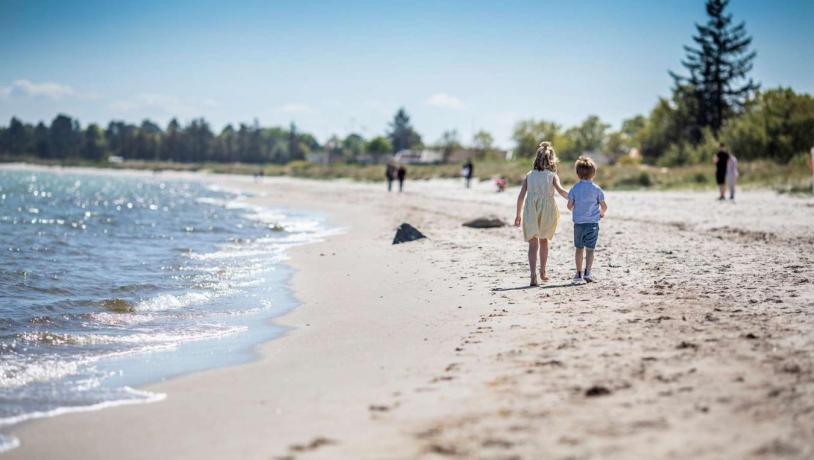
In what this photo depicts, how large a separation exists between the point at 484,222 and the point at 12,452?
14270mm

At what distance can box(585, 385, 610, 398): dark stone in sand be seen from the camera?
4330mm

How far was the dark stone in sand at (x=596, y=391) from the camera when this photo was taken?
14.2 feet

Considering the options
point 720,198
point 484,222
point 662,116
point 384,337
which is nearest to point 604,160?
point 662,116

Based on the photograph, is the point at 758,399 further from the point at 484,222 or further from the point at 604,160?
the point at 604,160

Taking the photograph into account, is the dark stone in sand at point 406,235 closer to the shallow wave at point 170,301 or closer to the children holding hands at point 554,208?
the shallow wave at point 170,301

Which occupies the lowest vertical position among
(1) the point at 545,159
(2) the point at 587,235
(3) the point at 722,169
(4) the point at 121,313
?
(4) the point at 121,313

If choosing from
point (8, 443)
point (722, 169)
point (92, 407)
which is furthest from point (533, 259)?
point (722, 169)

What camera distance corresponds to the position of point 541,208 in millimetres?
9039

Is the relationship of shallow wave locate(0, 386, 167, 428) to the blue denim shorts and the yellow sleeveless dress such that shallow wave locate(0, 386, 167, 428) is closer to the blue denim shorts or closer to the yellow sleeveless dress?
the yellow sleeveless dress

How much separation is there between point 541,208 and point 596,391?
4.86 m

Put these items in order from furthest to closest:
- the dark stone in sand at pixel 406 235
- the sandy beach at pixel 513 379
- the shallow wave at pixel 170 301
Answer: the dark stone in sand at pixel 406 235 < the shallow wave at pixel 170 301 < the sandy beach at pixel 513 379

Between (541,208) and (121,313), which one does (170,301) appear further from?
(541,208)

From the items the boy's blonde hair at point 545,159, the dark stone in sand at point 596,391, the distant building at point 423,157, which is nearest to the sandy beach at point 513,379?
the dark stone in sand at point 596,391

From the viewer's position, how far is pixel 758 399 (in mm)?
3977
